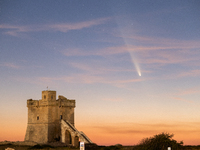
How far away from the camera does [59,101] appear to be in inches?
2410

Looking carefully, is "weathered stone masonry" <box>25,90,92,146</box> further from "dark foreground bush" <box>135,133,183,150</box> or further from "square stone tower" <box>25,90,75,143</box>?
"dark foreground bush" <box>135,133,183,150</box>

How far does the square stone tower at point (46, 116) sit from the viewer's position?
60062 millimetres

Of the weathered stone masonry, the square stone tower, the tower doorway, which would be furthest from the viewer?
the square stone tower

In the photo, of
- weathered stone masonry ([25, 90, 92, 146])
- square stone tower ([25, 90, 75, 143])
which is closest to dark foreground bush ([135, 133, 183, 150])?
weathered stone masonry ([25, 90, 92, 146])

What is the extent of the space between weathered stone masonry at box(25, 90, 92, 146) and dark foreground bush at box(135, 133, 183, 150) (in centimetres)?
2658

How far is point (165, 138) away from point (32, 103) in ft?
116

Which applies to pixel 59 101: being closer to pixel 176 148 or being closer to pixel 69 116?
pixel 69 116

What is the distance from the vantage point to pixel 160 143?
32312 millimetres

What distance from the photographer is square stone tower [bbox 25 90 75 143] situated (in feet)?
197

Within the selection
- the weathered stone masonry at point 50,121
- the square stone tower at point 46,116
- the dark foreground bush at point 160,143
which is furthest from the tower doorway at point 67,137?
the dark foreground bush at point 160,143

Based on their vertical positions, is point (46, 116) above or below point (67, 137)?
above

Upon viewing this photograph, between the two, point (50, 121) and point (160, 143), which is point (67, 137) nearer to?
point (50, 121)

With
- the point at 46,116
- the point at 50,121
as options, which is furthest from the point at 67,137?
the point at 46,116

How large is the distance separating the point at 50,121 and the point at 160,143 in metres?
31.8
